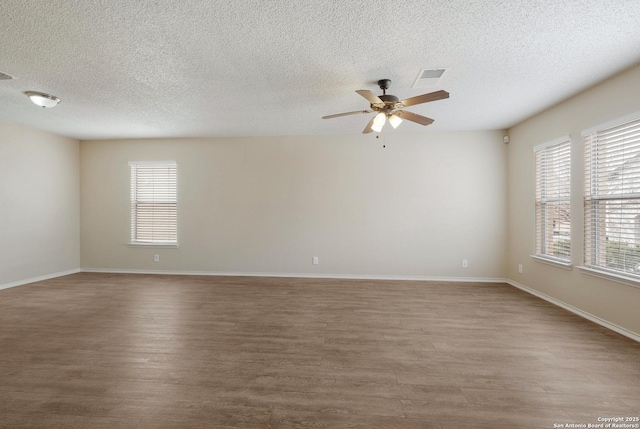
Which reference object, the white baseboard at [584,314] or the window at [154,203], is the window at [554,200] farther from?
the window at [154,203]

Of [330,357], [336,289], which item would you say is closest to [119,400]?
[330,357]

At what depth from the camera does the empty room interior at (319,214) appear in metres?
2.01

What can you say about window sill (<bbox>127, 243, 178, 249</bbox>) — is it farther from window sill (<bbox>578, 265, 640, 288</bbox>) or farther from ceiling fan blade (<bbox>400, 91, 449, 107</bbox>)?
window sill (<bbox>578, 265, 640, 288</bbox>)

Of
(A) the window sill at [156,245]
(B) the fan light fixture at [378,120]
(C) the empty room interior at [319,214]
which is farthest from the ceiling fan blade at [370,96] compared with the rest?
(A) the window sill at [156,245]

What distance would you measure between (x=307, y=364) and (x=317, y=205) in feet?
11.3

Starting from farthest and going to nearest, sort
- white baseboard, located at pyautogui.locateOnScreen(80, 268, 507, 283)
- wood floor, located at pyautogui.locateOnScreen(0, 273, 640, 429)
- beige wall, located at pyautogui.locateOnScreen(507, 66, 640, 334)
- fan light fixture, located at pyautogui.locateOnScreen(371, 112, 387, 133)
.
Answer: white baseboard, located at pyautogui.locateOnScreen(80, 268, 507, 283) → fan light fixture, located at pyautogui.locateOnScreen(371, 112, 387, 133) → beige wall, located at pyautogui.locateOnScreen(507, 66, 640, 334) → wood floor, located at pyautogui.locateOnScreen(0, 273, 640, 429)

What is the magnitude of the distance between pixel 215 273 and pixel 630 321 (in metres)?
5.82

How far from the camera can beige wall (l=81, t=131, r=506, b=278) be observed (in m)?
5.20

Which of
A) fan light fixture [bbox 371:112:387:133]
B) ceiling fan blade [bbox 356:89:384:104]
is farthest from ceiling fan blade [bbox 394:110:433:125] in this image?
ceiling fan blade [bbox 356:89:384:104]

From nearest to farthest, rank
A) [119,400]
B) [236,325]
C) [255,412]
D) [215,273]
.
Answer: [255,412]
[119,400]
[236,325]
[215,273]

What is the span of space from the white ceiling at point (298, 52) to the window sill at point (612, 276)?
2066 millimetres

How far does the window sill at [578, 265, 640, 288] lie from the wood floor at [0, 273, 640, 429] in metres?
0.54

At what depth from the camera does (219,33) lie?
2316mm

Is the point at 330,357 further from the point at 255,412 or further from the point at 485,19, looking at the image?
the point at 485,19
